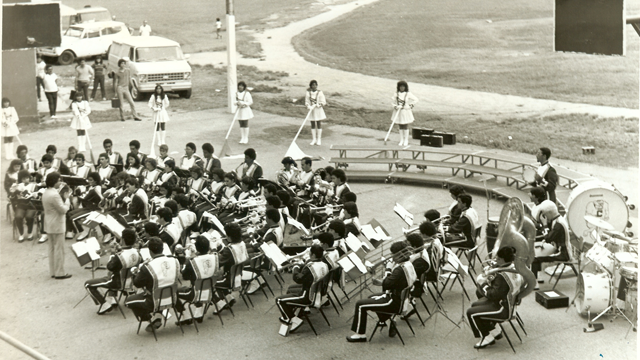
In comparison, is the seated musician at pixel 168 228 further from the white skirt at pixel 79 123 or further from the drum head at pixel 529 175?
the white skirt at pixel 79 123

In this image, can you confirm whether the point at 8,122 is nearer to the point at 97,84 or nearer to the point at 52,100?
the point at 52,100

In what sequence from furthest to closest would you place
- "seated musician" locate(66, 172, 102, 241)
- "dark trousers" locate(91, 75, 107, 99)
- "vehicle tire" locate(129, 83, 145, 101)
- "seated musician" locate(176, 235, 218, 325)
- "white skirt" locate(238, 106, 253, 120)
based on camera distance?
1. "vehicle tire" locate(129, 83, 145, 101)
2. "dark trousers" locate(91, 75, 107, 99)
3. "white skirt" locate(238, 106, 253, 120)
4. "seated musician" locate(66, 172, 102, 241)
5. "seated musician" locate(176, 235, 218, 325)

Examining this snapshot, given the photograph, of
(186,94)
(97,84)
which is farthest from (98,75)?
(186,94)

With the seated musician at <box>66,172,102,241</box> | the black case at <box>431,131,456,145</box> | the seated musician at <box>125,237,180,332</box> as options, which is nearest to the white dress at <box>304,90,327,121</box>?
the black case at <box>431,131,456,145</box>

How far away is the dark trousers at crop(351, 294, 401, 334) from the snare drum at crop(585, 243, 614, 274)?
306cm

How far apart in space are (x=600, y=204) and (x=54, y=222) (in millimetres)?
9528

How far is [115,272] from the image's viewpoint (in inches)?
447

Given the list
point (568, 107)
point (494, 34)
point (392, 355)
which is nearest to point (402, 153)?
point (568, 107)

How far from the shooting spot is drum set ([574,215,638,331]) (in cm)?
1048

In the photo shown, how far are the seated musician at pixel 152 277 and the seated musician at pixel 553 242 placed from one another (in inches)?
230

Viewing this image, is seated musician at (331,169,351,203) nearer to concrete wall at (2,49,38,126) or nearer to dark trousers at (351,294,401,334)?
dark trousers at (351,294,401,334)

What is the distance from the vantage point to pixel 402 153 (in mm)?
21422

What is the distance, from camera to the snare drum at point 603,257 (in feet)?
34.9

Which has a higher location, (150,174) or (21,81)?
(21,81)
